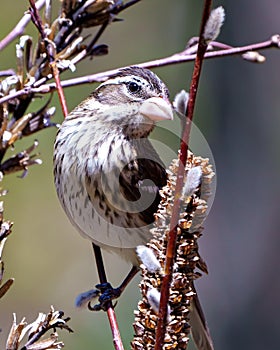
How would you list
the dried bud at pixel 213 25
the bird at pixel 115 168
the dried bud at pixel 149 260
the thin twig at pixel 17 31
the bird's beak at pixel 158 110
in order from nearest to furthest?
the dried bud at pixel 213 25 < the dried bud at pixel 149 260 < the bird's beak at pixel 158 110 < the thin twig at pixel 17 31 < the bird at pixel 115 168

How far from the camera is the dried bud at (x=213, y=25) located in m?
0.95

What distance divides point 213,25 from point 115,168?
3.79ft

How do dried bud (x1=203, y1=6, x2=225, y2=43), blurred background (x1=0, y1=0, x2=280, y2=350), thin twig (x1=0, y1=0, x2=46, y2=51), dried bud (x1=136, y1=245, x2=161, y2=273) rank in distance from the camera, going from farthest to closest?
blurred background (x1=0, y1=0, x2=280, y2=350), thin twig (x1=0, y1=0, x2=46, y2=51), dried bud (x1=136, y1=245, x2=161, y2=273), dried bud (x1=203, y1=6, x2=225, y2=43)

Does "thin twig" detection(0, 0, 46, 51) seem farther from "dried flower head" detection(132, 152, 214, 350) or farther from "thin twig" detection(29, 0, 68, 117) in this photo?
"dried flower head" detection(132, 152, 214, 350)

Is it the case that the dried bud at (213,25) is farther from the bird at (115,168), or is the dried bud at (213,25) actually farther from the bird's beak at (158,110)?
the bird at (115,168)

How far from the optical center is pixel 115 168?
209 cm

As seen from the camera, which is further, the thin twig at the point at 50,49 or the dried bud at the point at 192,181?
the thin twig at the point at 50,49

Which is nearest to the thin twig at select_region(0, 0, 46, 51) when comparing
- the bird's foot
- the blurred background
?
the bird's foot

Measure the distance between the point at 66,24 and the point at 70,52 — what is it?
0.07 metres

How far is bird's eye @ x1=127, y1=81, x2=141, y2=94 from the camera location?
2.08 metres

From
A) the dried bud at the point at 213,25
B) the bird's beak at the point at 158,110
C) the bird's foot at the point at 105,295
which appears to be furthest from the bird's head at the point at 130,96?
the dried bud at the point at 213,25

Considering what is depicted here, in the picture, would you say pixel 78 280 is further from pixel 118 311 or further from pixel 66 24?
pixel 66 24

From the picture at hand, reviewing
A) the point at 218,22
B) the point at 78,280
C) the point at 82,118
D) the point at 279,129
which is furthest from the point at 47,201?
the point at 218,22

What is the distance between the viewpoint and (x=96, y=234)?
205 cm
